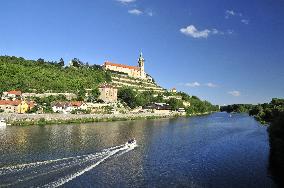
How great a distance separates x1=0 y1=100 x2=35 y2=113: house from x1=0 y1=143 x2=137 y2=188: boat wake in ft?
214

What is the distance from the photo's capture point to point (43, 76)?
154 meters

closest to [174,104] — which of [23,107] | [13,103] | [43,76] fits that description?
[43,76]

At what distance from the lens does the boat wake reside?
38.4m

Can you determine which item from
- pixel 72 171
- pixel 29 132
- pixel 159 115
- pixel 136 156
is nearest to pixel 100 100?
pixel 159 115

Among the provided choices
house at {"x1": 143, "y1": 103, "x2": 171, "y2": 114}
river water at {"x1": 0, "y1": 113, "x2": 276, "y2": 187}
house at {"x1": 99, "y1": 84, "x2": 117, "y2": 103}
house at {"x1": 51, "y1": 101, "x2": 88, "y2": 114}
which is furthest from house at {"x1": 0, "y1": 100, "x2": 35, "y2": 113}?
house at {"x1": 143, "y1": 103, "x2": 171, "y2": 114}

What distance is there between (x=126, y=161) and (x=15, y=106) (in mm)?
71450

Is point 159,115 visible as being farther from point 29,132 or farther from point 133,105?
point 29,132

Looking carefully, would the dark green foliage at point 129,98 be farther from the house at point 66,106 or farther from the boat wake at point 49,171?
the boat wake at point 49,171

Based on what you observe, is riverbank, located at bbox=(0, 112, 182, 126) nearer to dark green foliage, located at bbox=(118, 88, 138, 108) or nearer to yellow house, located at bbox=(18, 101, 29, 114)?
yellow house, located at bbox=(18, 101, 29, 114)

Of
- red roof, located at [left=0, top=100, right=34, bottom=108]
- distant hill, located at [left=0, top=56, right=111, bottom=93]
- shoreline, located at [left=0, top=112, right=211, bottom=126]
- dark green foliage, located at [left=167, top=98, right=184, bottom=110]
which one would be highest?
distant hill, located at [left=0, top=56, right=111, bottom=93]

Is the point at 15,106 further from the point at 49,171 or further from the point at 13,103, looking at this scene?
the point at 49,171

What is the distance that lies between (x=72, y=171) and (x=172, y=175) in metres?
11.4

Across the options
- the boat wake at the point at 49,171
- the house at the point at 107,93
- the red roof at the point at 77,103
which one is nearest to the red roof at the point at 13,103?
the red roof at the point at 77,103

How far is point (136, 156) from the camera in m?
56.8
